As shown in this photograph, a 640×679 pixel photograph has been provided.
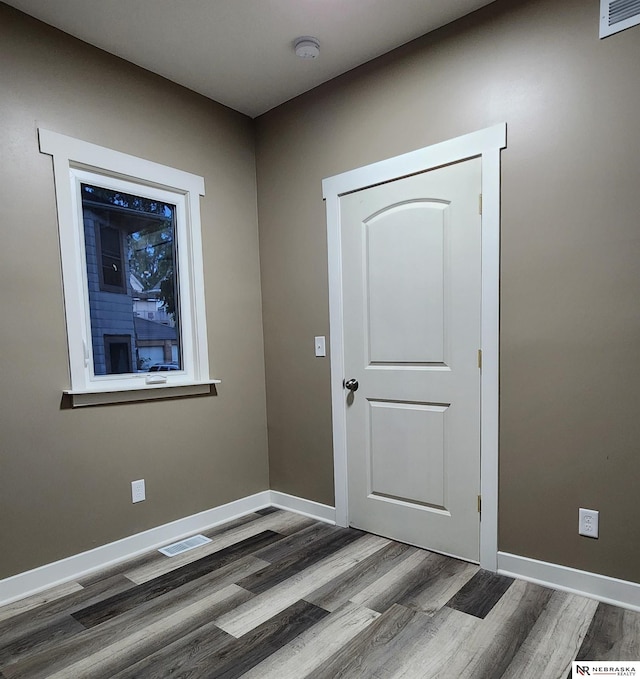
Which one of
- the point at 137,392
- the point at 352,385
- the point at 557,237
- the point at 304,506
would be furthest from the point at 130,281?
the point at 557,237

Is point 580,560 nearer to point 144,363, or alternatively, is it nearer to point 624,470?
point 624,470

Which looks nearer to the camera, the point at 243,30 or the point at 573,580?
the point at 573,580

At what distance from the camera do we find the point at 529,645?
158cm

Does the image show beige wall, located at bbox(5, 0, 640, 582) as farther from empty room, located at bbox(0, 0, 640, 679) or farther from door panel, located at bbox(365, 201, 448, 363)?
door panel, located at bbox(365, 201, 448, 363)

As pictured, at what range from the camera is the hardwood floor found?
153 cm

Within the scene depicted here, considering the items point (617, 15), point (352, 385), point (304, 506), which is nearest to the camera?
point (617, 15)

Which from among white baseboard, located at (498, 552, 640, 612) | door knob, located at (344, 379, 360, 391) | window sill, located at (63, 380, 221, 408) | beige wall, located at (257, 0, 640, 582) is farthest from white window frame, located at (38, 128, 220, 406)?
white baseboard, located at (498, 552, 640, 612)

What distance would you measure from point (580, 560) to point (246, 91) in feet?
10.2

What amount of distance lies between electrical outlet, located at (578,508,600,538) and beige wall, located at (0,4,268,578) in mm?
1999

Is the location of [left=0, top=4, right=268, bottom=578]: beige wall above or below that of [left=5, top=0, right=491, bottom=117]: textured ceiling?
below

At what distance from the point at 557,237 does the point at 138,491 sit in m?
2.49

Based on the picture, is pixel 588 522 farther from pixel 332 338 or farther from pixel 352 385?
pixel 332 338

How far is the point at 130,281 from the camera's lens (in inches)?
99.6

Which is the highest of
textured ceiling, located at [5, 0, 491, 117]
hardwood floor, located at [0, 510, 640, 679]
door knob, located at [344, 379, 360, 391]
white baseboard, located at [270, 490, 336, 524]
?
textured ceiling, located at [5, 0, 491, 117]
